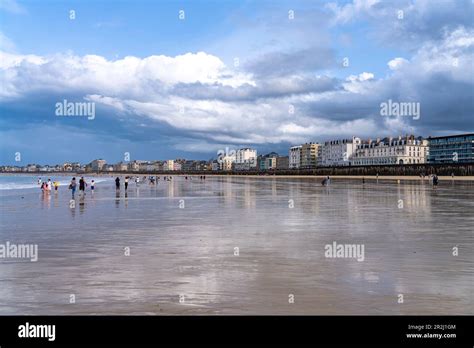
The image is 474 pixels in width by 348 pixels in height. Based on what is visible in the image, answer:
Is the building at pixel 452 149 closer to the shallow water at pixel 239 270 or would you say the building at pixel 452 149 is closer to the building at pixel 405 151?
the building at pixel 405 151

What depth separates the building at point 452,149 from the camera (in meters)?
166

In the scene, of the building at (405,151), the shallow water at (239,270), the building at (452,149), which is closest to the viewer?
the shallow water at (239,270)

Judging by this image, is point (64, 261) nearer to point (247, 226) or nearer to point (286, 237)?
point (286, 237)

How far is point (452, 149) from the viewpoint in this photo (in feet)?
581

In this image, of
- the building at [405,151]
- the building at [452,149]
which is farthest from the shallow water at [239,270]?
the building at [405,151]

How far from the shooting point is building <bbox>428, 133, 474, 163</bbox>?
166375 mm

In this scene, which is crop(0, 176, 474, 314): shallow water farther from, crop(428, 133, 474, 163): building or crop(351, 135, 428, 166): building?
crop(351, 135, 428, 166): building

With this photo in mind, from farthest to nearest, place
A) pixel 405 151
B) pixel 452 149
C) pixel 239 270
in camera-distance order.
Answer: pixel 405 151 → pixel 452 149 → pixel 239 270

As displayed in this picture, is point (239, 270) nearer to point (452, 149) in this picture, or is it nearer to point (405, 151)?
point (452, 149)

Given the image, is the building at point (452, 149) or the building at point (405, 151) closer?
the building at point (452, 149)

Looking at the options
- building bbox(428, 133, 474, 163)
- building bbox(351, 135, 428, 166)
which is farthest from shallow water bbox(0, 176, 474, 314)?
building bbox(351, 135, 428, 166)

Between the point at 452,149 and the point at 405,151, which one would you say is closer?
the point at 452,149

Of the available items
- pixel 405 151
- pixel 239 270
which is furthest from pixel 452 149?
pixel 239 270

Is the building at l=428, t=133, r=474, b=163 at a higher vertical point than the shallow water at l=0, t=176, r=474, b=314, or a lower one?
higher
